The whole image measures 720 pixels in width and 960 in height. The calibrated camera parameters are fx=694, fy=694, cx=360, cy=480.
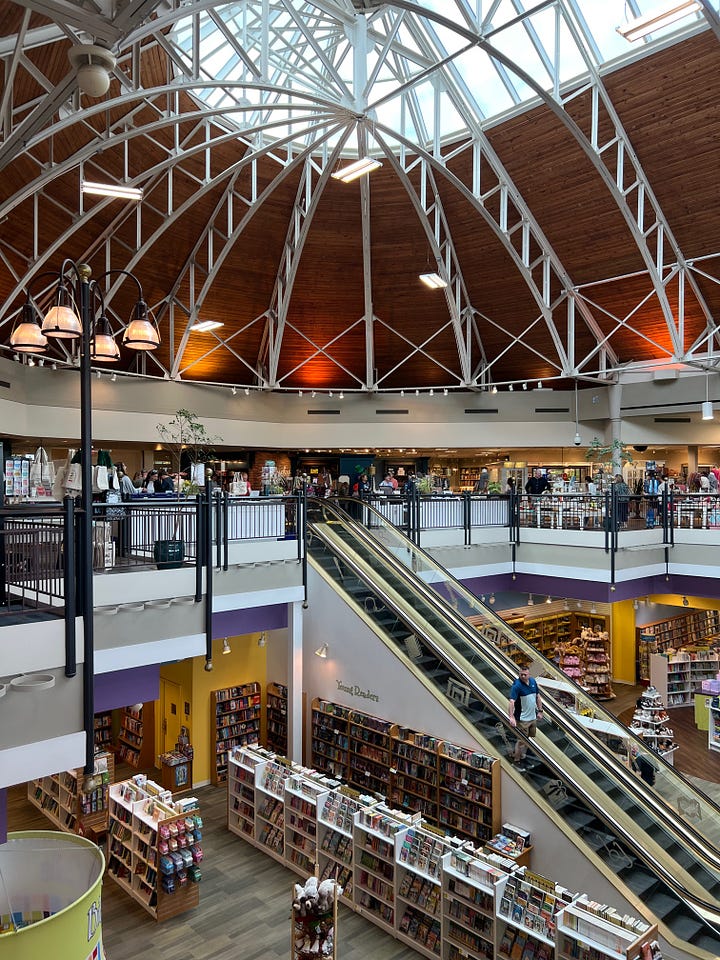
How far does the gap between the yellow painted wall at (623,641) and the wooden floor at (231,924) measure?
11.8 meters

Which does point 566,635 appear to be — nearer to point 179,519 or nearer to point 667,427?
point 667,427

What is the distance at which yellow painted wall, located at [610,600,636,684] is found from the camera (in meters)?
18.1

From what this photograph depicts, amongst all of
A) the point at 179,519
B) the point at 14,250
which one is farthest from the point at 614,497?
the point at 14,250

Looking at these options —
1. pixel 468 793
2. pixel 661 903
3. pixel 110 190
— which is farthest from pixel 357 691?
pixel 110 190

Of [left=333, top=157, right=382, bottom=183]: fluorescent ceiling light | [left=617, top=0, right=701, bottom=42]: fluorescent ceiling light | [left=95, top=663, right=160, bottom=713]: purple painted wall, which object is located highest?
[left=617, top=0, right=701, bottom=42]: fluorescent ceiling light

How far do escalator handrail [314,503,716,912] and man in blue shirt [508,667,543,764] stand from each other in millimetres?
340

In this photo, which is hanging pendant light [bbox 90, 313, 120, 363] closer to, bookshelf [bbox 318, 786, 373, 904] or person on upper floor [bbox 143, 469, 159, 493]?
bookshelf [bbox 318, 786, 373, 904]

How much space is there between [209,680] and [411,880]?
5.57 metres

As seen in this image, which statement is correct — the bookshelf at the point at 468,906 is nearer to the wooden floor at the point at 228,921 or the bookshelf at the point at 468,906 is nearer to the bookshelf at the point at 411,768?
the wooden floor at the point at 228,921

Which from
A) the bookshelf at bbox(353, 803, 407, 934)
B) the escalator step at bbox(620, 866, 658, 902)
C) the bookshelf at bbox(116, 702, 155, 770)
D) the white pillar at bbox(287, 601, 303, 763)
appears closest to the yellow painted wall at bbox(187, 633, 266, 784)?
the bookshelf at bbox(116, 702, 155, 770)

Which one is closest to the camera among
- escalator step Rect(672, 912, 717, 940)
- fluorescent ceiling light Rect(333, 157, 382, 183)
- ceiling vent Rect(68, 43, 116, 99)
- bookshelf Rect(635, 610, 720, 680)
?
ceiling vent Rect(68, 43, 116, 99)

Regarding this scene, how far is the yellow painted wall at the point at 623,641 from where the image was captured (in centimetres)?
1812

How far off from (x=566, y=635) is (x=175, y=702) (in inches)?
444

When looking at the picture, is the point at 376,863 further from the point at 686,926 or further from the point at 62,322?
the point at 62,322
